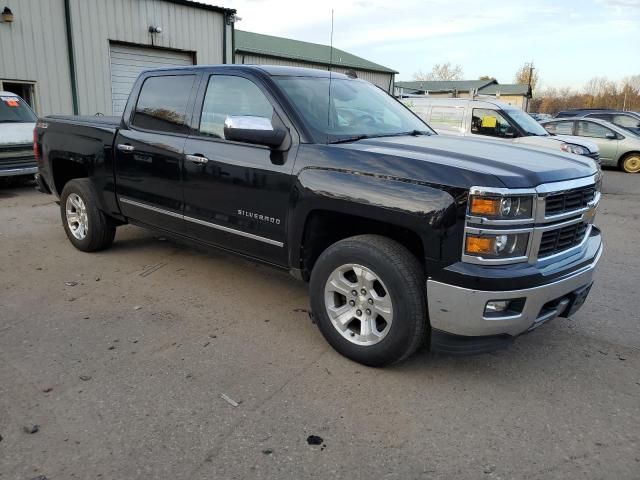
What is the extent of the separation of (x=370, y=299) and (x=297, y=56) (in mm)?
26483

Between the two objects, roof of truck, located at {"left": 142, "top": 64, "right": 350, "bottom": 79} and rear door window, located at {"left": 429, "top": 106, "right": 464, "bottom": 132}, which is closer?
roof of truck, located at {"left": 142, "top": 64, "right": 350, "bottom": 79}

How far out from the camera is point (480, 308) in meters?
2.84

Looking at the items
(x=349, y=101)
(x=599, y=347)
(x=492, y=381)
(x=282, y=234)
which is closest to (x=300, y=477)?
(x=492, y=381)

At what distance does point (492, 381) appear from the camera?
129 inches

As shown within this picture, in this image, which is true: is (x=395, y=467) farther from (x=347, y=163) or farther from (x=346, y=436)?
(x=347, y=163)

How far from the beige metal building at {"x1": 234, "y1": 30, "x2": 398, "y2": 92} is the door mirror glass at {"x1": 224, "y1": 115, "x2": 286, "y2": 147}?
64.3 feet

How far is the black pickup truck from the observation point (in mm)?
2852

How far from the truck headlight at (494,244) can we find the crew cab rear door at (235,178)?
4.37 feet

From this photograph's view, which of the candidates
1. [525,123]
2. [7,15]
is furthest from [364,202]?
→ [7,15]

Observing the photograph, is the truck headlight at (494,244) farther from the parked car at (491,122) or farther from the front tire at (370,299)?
the parked car at (491,122)

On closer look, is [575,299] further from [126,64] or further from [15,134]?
[126,64]

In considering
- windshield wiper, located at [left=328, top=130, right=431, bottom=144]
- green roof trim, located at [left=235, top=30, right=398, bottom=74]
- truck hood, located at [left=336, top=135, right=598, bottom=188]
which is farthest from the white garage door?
truck hood, located at [left=336, top=135, right=598, bottom=188]

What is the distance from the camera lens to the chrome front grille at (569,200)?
117 inches

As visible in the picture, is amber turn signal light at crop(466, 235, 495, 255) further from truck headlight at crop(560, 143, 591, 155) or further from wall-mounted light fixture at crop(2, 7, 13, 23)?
wall-mounted light fixture at crop(2, 7, 13, 23)
